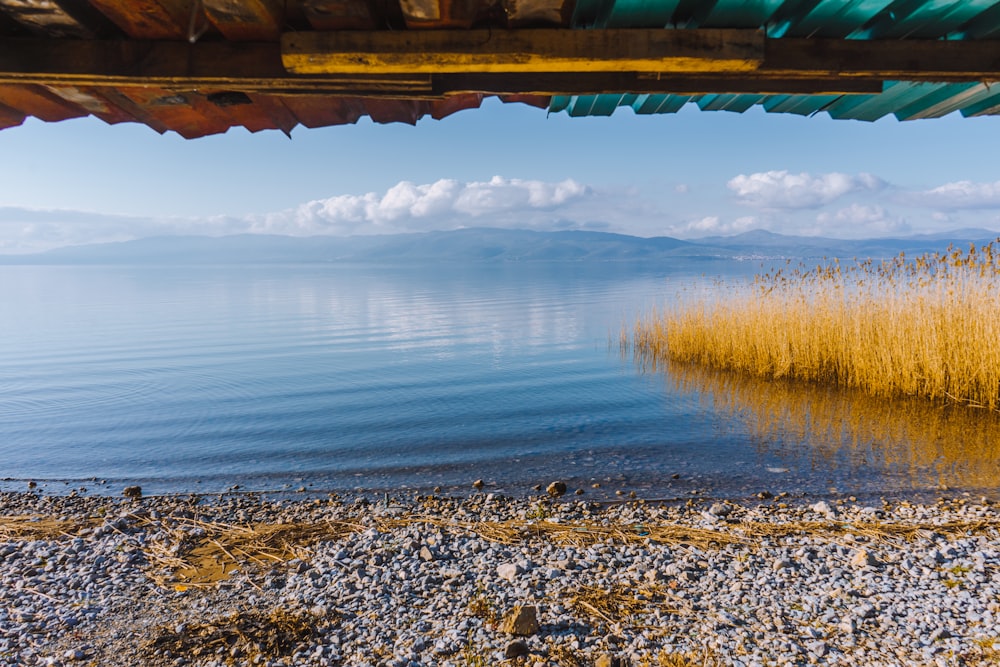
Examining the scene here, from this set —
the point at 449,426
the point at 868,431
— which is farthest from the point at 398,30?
the point at 868,431

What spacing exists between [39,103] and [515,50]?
3.43 meters

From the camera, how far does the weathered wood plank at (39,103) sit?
3.98 m

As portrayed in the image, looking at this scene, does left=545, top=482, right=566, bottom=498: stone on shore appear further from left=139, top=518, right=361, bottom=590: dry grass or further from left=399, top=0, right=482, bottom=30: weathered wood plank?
left=399, top=0, right=482, bottom=30: weathered wood plank

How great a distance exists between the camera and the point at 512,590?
4320 mm

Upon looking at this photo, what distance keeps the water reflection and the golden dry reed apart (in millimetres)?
Answer: 472

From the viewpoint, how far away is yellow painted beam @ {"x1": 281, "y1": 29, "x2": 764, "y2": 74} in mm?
3236

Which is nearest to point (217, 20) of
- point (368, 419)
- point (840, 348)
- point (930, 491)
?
point (930, 491)

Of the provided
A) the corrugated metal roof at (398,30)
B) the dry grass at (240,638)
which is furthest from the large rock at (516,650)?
the corrugated metal roof at (398,30)

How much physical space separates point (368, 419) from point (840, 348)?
10.3 meters

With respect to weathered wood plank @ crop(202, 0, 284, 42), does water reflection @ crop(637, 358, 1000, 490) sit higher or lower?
Result: lower

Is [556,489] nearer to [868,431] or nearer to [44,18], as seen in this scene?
[868,431]

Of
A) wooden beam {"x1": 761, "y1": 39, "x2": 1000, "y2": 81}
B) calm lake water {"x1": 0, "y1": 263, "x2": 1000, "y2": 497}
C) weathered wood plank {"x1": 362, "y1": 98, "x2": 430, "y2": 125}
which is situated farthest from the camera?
calm lake water {"x1": 0, "y1": 263, "x2": 1000, "y2": 497}

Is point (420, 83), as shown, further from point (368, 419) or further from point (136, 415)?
point (136, 415)

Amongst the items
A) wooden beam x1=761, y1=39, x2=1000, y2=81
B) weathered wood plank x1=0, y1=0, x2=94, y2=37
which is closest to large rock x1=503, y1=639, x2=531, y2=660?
wooden beam x1=761, y1=39, x2=1000, y2=81
